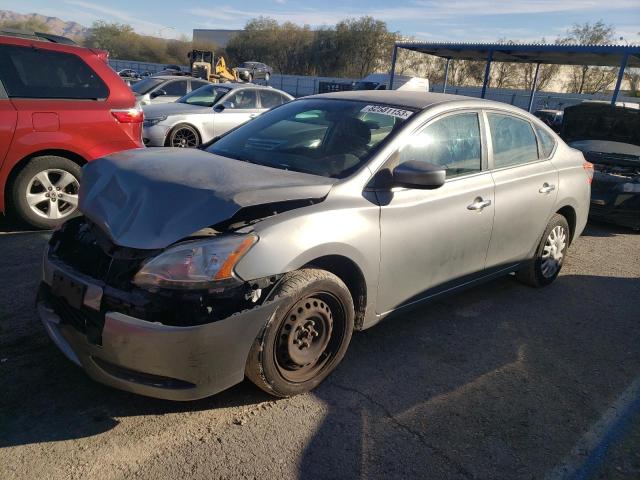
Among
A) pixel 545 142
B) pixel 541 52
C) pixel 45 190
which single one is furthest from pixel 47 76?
pixel 541 52

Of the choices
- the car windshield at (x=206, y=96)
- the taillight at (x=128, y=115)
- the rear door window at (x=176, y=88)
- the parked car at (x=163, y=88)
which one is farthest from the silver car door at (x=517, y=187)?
the rear door window at (x=176, y=88)

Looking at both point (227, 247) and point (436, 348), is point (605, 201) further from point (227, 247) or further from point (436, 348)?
point (227, 247)

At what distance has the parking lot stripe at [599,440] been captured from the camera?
2.50 meters

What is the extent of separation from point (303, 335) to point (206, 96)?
9.46 m

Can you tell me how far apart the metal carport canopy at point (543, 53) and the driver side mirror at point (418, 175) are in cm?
1638

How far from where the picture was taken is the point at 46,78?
5.19m

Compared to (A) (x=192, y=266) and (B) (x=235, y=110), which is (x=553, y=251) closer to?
(A) (x=192, y=266)

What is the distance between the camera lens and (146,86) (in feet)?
42.0

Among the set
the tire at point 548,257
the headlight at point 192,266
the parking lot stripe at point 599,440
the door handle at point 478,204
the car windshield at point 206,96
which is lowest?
the parking lot stripe at point 599,440

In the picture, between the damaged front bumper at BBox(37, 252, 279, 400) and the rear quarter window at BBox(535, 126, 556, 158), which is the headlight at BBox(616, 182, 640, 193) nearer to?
the rear quarter window at BBox(535, 126, 556, 158)

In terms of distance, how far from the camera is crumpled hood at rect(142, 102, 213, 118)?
9914mm

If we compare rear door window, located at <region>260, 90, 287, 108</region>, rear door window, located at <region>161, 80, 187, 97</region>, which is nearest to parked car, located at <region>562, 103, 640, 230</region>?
rear door window, located at <region>260, 90, 287, 108</region>

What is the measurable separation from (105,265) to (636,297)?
191 inches

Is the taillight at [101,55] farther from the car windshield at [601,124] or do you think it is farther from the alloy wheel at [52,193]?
the car windshield at [601,124]
